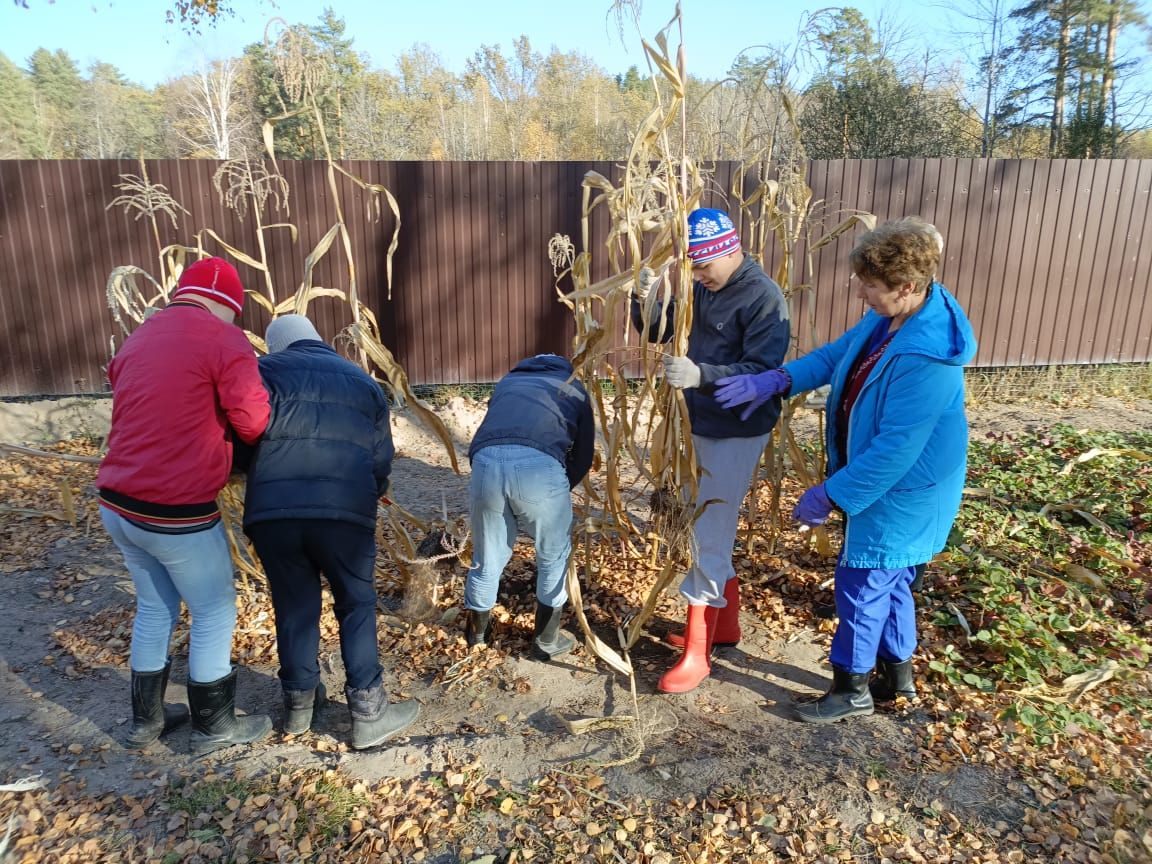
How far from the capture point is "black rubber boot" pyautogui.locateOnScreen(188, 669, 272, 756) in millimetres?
2471

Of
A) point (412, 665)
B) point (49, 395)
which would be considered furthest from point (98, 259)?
point (412, 665)

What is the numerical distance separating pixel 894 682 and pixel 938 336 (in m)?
1.27

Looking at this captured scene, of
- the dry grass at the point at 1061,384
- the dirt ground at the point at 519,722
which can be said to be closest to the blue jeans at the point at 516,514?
the dirt ground at the point at 519,722

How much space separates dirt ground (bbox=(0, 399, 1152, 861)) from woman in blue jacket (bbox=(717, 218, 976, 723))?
0.25 meters

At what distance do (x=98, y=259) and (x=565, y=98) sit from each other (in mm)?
29538

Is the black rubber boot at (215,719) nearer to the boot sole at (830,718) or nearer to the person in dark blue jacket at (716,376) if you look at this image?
the person in dark blue jacket at (716,376)

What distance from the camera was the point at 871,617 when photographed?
253 centimetres

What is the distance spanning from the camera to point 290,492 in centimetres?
229

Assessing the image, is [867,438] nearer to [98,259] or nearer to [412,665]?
[412,665]

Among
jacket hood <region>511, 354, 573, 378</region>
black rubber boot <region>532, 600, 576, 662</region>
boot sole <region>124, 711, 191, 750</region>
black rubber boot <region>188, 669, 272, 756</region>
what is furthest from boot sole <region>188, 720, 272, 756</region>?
jacket hood <region>511, 354, 573, 378</region>

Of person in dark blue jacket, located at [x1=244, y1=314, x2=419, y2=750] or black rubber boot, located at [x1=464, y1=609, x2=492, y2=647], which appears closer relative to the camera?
person in dark blue jacket, located at [x1=244, y1=314, x2=419, y2=750]

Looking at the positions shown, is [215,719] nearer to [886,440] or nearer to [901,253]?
[886,440]

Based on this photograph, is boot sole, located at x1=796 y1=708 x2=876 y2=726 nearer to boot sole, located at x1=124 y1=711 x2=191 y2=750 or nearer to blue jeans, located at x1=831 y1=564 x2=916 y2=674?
blue jeans, located at x1=831 y1=564 x2=916 y2=674

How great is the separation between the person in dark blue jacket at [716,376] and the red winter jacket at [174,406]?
4.33ft
